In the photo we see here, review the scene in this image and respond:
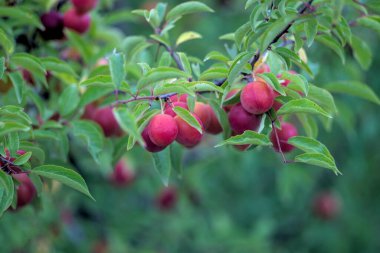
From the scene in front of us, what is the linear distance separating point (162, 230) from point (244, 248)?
0.59 metres

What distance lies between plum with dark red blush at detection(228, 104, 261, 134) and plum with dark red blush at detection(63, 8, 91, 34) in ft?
3.03

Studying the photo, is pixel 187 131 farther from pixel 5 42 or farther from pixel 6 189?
pixel 5 42

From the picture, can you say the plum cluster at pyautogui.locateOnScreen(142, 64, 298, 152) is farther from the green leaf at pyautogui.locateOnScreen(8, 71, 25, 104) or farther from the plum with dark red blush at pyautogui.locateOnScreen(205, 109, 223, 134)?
the green leaf at pyautogui.locateOnScreen(8, 71, 25, 104)

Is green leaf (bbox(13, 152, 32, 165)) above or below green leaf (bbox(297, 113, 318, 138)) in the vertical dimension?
above

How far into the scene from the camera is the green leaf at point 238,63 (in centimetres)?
139

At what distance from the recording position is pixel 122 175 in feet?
11.3

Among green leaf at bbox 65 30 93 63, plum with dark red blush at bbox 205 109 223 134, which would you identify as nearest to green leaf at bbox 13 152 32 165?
plum with dark red blush at bbox 205 109 223 134

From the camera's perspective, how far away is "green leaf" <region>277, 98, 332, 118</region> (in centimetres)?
139

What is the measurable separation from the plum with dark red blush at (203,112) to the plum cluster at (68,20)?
776 mm

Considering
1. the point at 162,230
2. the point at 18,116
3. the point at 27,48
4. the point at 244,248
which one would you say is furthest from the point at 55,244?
the point at 18,116

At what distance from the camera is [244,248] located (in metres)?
3.71

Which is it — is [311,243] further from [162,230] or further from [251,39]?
[251,39]

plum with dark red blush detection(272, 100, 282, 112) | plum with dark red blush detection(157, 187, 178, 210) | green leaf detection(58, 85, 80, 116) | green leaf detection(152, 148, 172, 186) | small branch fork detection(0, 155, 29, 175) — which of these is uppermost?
plum with dark red blush detection(272, 100, 282, 112)

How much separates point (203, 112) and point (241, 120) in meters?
0.11
